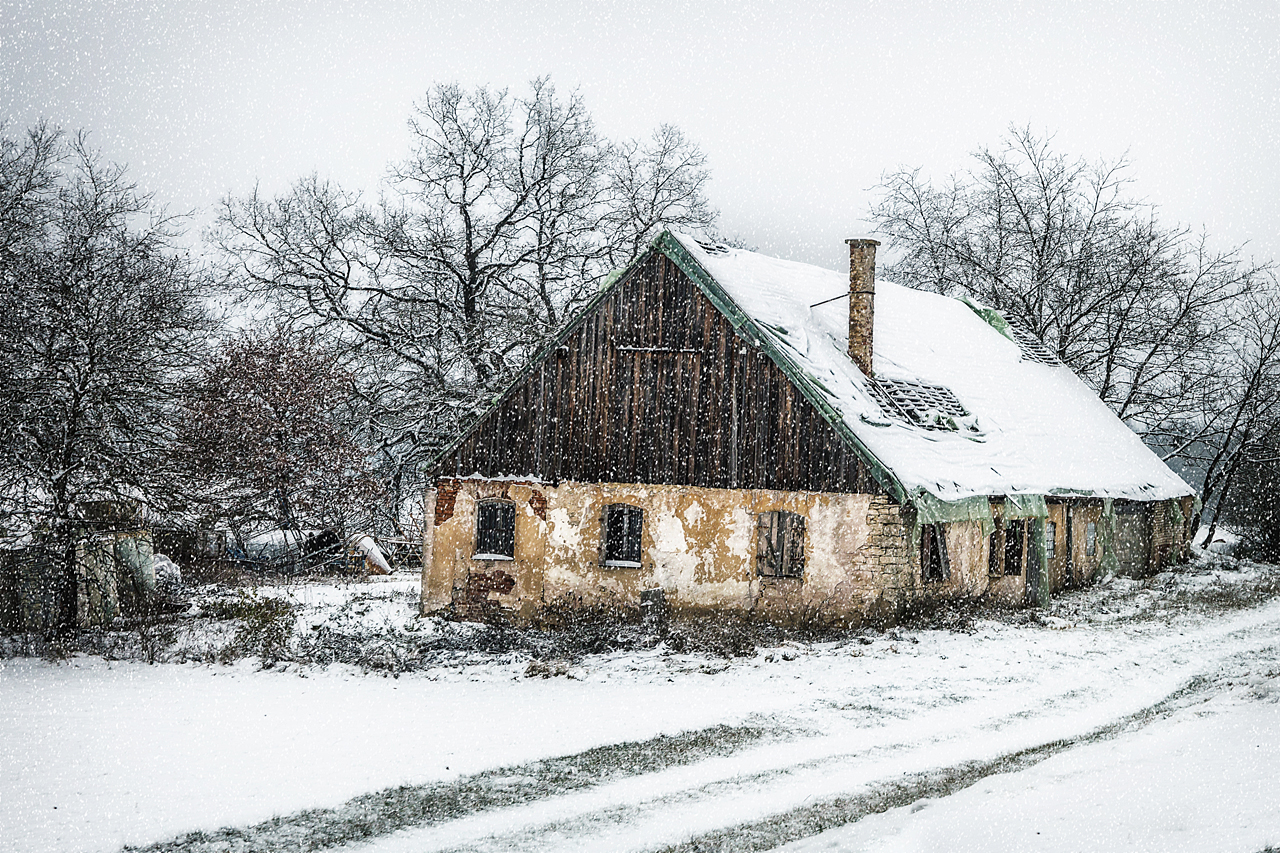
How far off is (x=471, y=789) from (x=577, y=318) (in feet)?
35.0

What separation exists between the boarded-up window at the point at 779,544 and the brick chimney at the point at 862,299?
3596 millimetres

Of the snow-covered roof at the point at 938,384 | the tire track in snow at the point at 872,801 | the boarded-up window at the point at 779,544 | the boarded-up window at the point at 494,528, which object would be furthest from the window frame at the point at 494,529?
the tire track in snow at the point at 872,801

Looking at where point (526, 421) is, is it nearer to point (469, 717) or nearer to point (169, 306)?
point (169, 306)

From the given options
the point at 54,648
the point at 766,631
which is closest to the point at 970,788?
the point at 766,631

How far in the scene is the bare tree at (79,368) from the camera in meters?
15.0

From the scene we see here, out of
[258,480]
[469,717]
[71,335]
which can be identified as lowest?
[469,717]

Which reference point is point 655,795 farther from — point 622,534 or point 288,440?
point 288,440

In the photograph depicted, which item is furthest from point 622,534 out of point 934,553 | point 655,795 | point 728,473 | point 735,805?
point 735,805

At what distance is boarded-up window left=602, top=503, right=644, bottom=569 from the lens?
1741 centimetres

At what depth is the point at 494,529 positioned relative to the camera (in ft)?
60.4

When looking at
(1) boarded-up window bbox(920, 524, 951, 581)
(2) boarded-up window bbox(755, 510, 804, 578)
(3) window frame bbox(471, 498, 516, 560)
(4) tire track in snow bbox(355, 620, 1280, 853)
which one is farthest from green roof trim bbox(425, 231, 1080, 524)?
(4) tire track in snow bbox(355, 620, 1280, 853)

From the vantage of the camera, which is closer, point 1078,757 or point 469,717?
point 1078,757

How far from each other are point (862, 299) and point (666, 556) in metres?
6.18

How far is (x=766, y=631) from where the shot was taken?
15.5 metres
